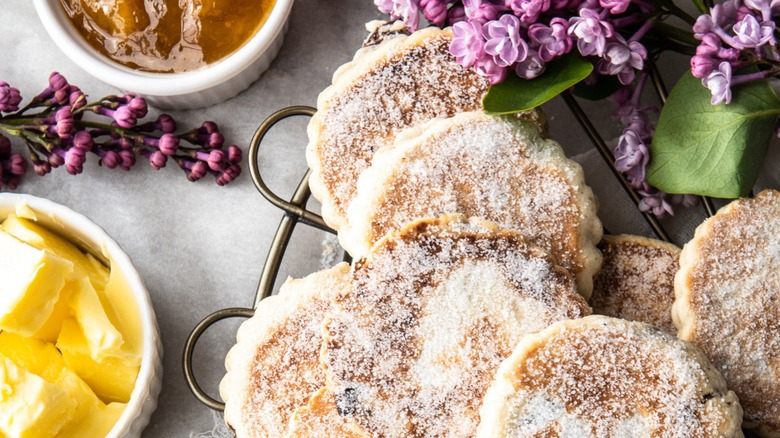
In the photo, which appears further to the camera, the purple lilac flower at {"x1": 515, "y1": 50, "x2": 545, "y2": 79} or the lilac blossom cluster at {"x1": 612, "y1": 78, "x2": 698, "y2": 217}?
the lilac blossom cluster at {"x1": 612, "y1": 78, "x2": 698, "y2": 217}

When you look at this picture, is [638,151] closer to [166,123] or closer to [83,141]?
[166,123]

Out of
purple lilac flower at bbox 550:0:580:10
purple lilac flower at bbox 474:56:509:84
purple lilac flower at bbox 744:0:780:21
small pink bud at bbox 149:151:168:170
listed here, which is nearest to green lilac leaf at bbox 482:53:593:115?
purple lilac flower at bbox 474:56:509:84

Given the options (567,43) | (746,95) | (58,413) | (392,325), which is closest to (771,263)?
(746,95)

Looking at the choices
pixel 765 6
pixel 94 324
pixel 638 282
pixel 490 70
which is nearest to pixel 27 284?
pixel 94 324

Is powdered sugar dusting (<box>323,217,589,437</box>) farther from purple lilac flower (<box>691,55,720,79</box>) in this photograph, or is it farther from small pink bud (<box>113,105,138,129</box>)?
small pink bud (<box>113,105,138,129</box>)

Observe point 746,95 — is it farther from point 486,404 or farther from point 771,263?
point 486,404

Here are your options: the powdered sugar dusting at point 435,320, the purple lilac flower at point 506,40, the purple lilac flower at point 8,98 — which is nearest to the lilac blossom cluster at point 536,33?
the purple lilac flower at point 506,40

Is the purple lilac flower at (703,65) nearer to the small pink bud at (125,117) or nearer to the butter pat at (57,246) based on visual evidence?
the small pink bud at (125,117)
